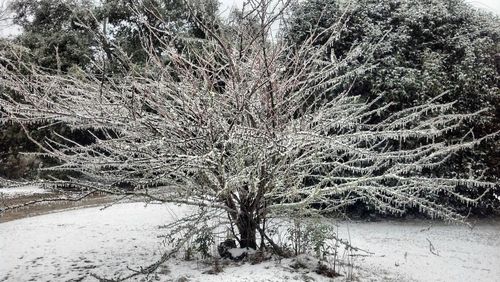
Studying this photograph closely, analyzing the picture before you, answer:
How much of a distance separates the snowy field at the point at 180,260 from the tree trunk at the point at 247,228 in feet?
1.04

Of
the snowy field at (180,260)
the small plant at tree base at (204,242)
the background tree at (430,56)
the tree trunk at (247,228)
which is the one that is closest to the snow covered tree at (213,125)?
the tree trunk at (247,228)

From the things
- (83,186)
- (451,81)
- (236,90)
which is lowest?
(83,186)

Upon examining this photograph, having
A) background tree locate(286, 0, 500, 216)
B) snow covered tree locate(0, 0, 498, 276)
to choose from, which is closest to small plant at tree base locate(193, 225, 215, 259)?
snow covered tree locate(0, 0, 498, 276)

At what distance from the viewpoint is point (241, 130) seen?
3.50m

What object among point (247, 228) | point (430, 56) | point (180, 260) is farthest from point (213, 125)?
point (430, 56)

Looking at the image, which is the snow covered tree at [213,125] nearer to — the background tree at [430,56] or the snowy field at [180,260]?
the snowy field at [180,260]

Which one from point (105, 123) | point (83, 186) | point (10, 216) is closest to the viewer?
point (83, 186)

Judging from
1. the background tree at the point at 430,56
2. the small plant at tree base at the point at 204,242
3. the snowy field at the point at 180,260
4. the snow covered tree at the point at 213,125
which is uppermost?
the background tree at the point at 430,56

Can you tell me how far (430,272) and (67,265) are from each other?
4025mm

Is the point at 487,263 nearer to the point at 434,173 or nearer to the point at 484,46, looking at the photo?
the point at 434,173

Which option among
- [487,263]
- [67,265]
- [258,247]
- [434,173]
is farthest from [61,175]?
[487,263]

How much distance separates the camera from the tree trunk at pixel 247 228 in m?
4.40

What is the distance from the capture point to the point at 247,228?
14.9 ft

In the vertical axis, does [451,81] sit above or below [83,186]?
above
